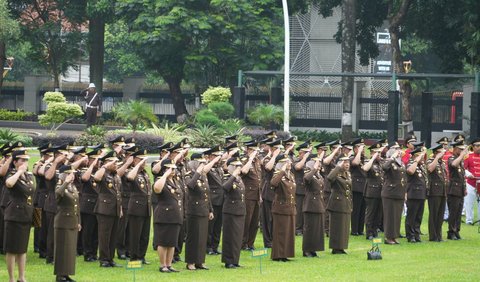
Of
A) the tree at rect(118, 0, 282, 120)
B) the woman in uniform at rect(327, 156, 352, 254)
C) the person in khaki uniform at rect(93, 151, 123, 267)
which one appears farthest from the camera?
the tree at rect(118, 0, 282, 120)

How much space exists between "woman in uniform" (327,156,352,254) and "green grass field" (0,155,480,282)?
24cm

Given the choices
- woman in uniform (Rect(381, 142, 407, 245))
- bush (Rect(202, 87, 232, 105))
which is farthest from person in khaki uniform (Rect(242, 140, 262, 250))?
bush (Rect(202, 87, 232, 105))

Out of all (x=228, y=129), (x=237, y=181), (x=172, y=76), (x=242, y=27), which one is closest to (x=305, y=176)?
(x=237, y=181)

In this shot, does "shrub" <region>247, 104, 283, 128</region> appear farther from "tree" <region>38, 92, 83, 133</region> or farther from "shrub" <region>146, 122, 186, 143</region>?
"tree" <region>38, 92, 83, 133</region>

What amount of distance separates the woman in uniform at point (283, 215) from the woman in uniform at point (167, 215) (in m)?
2.05

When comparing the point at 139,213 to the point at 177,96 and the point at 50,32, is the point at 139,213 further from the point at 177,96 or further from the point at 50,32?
the point at 50,32

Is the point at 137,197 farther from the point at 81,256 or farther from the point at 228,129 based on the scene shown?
the point at 228,129

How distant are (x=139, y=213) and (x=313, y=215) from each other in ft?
10.3

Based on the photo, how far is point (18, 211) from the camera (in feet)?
58.5

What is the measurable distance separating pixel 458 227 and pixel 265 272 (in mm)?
6460

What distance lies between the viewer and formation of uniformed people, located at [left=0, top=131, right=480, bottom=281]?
715 inches

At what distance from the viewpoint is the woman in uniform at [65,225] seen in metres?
17.9

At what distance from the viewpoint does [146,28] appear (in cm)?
4641

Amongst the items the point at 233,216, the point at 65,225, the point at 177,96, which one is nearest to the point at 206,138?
the point at 233,216
